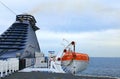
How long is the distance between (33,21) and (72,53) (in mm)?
Answer: 22564

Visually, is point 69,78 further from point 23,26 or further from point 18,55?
point 23,26

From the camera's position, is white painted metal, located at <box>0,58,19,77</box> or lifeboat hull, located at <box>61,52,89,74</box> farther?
lifeboat hull, located at <box>61,52,89,74</box>

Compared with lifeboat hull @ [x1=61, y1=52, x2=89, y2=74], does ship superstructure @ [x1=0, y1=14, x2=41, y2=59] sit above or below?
above

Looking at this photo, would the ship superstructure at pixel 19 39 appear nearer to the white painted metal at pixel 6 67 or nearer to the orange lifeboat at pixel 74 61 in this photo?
the orange lifeboat at pixel 74 61

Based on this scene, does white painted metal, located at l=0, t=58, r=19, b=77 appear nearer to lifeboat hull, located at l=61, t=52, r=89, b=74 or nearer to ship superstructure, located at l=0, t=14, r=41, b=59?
ship superstructure, located at l=0, t=14, r=41, b=59

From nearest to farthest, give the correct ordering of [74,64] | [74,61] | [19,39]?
[74,64] < [74,61] < [19,39]

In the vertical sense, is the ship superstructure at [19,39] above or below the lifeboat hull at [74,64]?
above

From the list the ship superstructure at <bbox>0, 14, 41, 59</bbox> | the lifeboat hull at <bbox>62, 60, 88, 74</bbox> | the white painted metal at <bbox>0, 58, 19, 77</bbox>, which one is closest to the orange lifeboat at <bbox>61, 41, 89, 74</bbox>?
the lifeboat hull at <bbox>62, 60, 88, 74</bbox>

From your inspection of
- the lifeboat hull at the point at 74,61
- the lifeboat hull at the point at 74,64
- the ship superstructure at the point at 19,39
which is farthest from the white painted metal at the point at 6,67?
the lifeboat hull at the point at 74,61

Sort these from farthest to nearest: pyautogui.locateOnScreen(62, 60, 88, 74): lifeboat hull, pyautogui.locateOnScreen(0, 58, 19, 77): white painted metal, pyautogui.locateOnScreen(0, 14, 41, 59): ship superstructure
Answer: pyautogui.locateOnScreen(0, 14, 41, 59): ship superstructure
pyautogui.locateOnScreen(62, 60, 88, 74): lifeboat hull
pyautogui.locateOnScreen(0, 58, 19, 77): white painted metal

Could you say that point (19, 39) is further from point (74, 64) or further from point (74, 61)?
point (74, 64)

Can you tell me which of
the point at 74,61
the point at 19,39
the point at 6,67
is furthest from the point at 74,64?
the point at 6,67

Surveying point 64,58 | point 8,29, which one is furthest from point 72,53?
point 8,29

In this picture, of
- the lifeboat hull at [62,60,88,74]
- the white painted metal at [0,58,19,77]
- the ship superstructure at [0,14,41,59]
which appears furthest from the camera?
the ship superstructure at [0,14,41,59]
